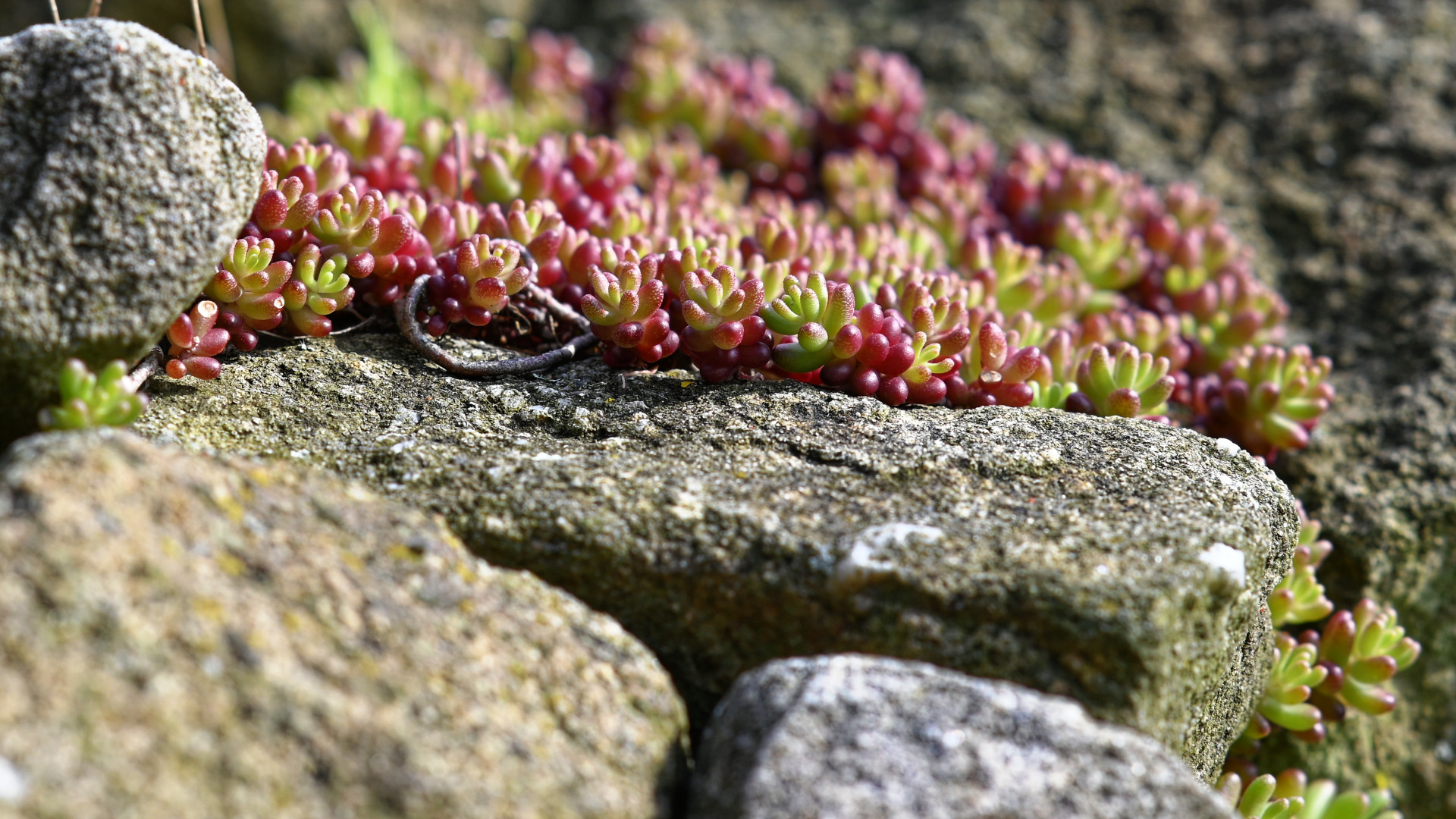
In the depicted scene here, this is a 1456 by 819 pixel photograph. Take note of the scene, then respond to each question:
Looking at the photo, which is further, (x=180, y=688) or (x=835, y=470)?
(x=835, y=470)

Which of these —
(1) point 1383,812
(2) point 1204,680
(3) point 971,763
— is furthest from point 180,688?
(1) point 1383,812

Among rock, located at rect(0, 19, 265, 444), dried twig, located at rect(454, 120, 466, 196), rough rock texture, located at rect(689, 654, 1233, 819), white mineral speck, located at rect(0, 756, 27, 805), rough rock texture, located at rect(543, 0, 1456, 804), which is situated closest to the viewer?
white mineral speck, located at rect(0, 756, 27, 805)

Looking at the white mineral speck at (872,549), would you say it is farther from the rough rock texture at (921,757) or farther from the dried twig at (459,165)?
the dried twig at (459,165)

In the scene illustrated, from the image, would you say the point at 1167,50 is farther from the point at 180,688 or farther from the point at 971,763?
the point at 180,688

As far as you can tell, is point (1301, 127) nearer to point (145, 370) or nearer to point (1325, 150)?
point (1325, 150)

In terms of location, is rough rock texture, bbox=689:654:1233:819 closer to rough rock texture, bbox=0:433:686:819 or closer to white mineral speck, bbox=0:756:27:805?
rough rock texture, bbox=0:433:686:819

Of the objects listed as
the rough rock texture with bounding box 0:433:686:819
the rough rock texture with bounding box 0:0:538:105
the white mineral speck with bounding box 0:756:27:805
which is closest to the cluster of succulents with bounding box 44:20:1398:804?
the rough rock texture with bounding box 0:433:686:819

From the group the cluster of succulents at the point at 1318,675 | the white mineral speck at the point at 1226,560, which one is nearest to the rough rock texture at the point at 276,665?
the white mineral speck at the point at 1226,560
